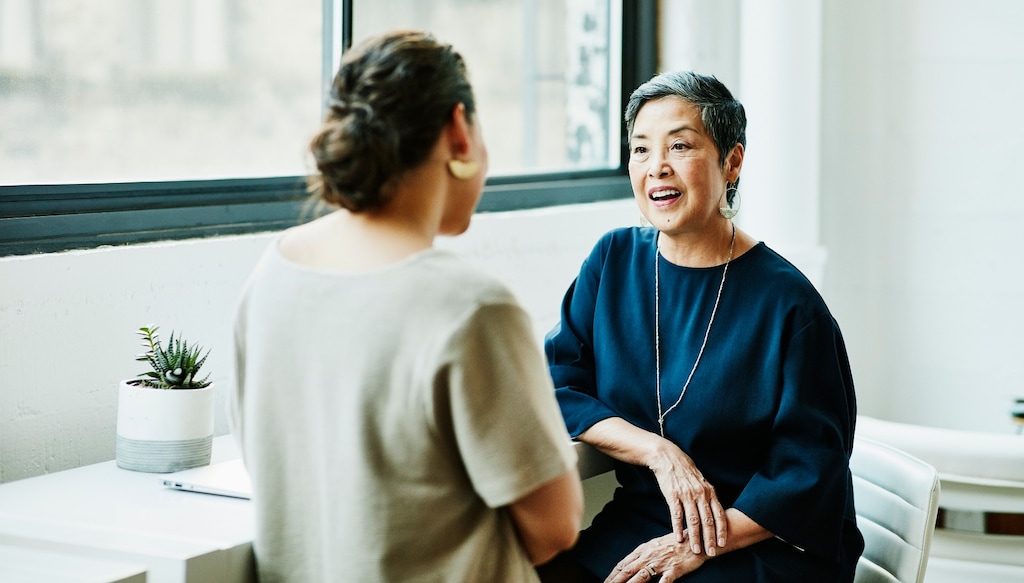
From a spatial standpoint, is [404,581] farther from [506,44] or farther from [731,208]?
[506,44]

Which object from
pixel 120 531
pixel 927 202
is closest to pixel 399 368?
pixel 120 531

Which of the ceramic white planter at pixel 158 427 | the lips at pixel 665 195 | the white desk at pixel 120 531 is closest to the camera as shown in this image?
the white desk at pixel 120 531

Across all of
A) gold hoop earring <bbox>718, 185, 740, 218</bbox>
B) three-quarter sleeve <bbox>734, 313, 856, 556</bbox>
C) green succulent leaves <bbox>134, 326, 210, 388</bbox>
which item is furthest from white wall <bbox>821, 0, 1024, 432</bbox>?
green succulent leaves <bbox>134, 326, 210, 388</bbox>

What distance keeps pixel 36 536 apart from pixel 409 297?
2.05 ft

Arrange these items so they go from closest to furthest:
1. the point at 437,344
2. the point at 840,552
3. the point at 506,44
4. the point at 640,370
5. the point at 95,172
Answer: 1. the point at 437,344
2. the point at 840,552
3. the point at 640,370
4. the point at 95,172
5. the point at 506,44

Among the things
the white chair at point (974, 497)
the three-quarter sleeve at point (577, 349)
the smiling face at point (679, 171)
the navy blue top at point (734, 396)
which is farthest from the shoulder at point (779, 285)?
the white chair at point (974, 497)

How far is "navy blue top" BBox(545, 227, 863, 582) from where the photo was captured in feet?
5.55

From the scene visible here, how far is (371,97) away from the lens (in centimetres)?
114

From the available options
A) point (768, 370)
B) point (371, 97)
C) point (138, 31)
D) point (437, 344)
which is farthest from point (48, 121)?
point (768, 370)

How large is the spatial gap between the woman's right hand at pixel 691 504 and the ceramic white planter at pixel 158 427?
2.32ft

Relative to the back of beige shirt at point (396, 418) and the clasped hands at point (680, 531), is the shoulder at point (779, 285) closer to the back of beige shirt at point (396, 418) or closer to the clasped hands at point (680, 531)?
the clasped hands at point (680, 531)

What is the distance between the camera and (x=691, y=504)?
1.71 m

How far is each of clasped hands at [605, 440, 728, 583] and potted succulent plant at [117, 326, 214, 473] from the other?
67 cm

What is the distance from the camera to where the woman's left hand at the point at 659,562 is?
1705 mm
